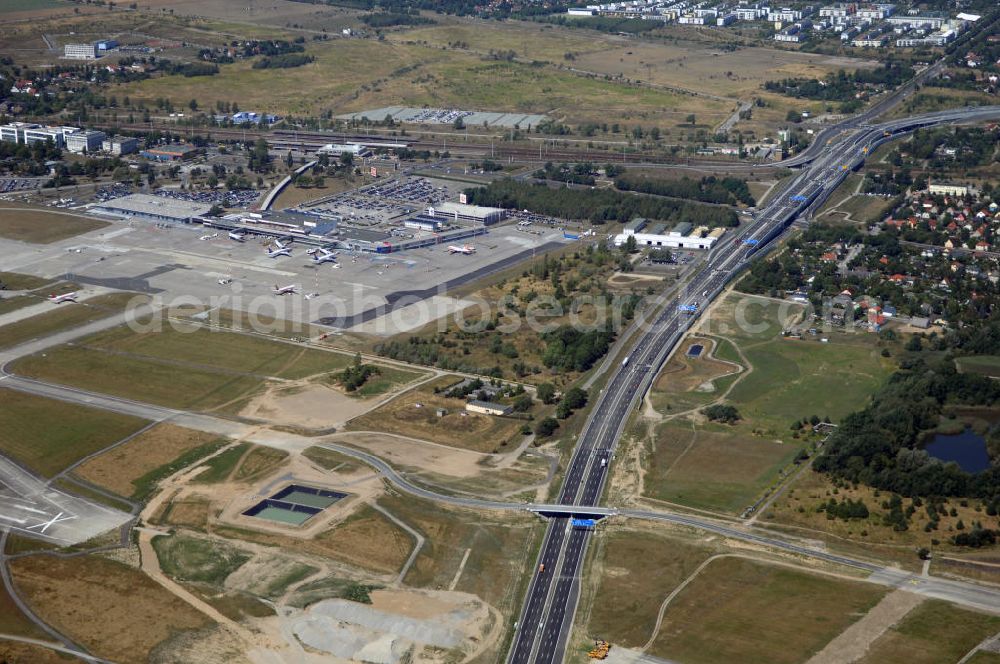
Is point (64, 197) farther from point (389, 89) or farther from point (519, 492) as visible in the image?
point (519, 492)

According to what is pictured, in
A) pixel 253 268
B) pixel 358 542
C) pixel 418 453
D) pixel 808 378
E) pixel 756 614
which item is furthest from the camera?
pixel 253 268

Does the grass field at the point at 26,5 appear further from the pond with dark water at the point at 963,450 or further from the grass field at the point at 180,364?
the pond with dark water at the point at 963,450

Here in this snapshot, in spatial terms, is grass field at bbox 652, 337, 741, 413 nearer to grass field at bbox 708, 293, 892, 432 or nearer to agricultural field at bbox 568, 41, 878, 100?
grass field at bbox 708, 293, 892, 432

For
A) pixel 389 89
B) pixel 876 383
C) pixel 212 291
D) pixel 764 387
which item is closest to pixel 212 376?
pixel 212 291

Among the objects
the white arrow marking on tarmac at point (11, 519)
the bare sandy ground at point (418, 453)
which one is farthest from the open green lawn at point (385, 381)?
the white arrow marking on tarmac at point (11, 519)

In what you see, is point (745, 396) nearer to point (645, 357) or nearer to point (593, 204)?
point (645, 357)

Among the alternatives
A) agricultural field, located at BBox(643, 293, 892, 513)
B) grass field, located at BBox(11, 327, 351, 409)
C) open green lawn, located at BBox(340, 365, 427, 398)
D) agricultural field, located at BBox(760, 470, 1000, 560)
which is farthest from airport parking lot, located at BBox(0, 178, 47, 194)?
agricultural field, located at BBox(760, 470, 1000, 560)

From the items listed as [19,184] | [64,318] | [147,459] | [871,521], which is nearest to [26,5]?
[19,184]
